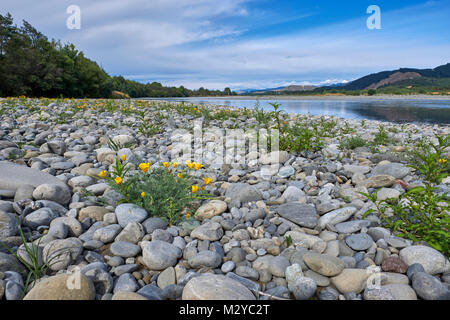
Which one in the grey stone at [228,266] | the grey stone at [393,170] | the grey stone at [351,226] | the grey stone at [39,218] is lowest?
the grey stone at [228,266]

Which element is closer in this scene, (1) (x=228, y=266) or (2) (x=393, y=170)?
(1) (x=228, y=266)

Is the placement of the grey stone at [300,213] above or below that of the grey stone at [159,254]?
above

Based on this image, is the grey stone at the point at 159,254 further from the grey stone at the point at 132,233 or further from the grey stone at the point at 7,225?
the grey stone at the point at 7,225

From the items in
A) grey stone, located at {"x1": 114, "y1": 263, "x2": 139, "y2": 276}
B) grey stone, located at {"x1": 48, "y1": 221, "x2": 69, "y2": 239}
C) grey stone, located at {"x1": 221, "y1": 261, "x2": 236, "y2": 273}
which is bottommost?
grey stone, located at {"x1": 221, "y1": 261, "x2": 236, "y2": 273}

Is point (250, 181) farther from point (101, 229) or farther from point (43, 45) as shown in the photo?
point (43, 45)

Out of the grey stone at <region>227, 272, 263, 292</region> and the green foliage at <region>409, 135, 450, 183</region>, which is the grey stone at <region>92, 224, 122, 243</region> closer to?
the grey stone at <region>227, 272, 263, 292</region>

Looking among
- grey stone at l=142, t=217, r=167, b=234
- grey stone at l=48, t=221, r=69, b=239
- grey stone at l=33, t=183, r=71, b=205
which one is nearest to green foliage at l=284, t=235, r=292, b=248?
grey stone at l=142, t=217, r=167, b=234

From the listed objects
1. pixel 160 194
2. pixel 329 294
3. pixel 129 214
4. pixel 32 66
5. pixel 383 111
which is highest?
pixel 32 66

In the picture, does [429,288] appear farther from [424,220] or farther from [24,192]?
[24,192]

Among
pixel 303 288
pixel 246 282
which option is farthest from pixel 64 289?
pixel 303 288

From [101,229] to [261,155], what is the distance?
9.00 feet
